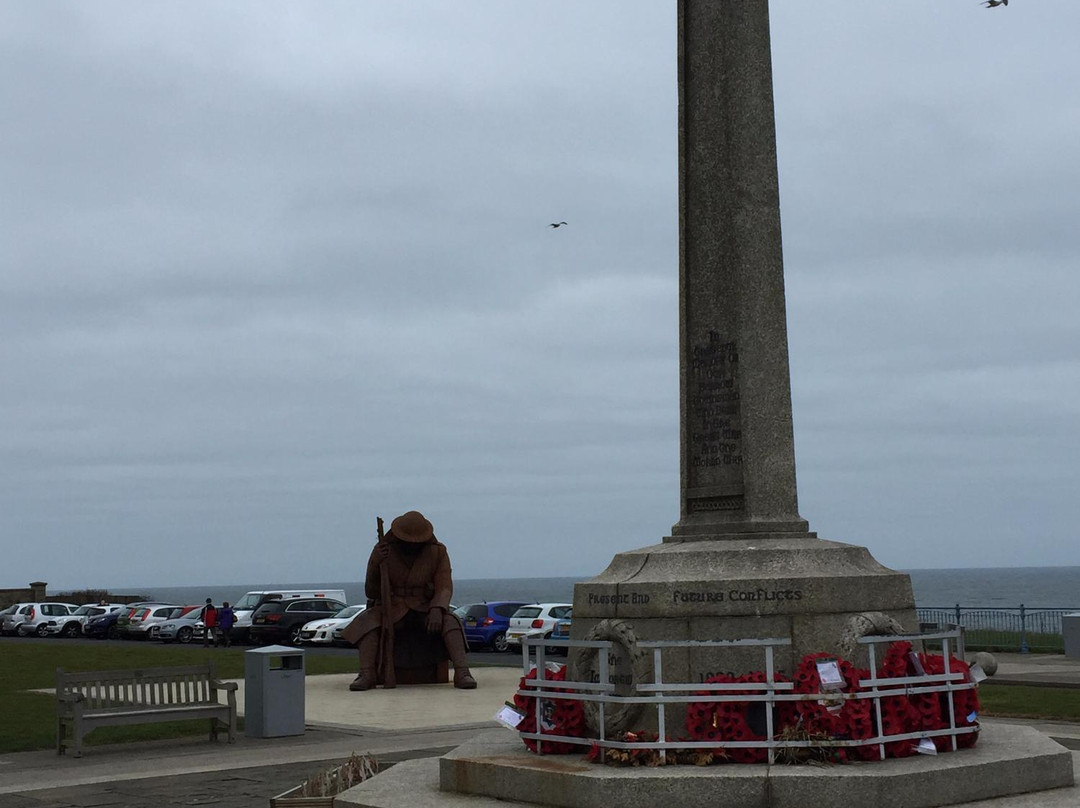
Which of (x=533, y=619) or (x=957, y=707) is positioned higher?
(x=957, y=707)

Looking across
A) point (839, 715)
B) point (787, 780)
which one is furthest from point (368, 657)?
point (787, 780)

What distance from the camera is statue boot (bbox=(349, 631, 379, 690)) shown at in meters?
23.3

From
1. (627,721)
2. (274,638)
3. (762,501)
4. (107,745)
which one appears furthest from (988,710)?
(274,638)

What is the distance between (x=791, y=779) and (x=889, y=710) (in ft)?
3.67

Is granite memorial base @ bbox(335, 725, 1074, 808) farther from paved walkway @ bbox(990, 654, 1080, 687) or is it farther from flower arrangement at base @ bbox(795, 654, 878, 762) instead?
paved walkway @ bbox(990, 654, 1080, 687)

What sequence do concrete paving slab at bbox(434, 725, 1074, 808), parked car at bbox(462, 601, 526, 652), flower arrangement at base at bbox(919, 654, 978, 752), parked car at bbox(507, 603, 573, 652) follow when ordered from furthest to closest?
parked car at bbox(462, 601, 526, 652) → parked car at bbox(507, 603, 573, 652) → flower arrangement at base at bbox(919, 654, 978, 752) → concrete paving slab at bbox(434, 725, 1074, 808)

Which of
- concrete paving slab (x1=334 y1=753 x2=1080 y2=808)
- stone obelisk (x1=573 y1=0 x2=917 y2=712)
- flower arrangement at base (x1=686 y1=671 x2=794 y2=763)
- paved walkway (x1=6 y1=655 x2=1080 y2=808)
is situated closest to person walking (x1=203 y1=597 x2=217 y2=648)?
paved walkway (x1=6 y1=655 x2=1080 y2=808)

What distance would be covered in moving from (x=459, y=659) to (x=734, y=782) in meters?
14.9

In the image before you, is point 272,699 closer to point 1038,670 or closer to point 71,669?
point 71,669

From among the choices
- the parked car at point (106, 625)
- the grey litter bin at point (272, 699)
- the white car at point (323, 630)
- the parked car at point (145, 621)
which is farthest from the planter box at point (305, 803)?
the parked car at point (106, 625)

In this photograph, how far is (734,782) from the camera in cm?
875

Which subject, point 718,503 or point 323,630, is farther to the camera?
point 323,630

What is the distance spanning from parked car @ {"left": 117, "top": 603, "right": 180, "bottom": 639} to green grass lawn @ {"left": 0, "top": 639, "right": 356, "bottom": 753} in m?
3.50

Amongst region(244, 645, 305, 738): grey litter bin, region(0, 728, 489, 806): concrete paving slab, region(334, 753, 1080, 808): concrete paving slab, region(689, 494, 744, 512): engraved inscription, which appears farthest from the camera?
region(244, 645, 305, 738): grey litter bin
